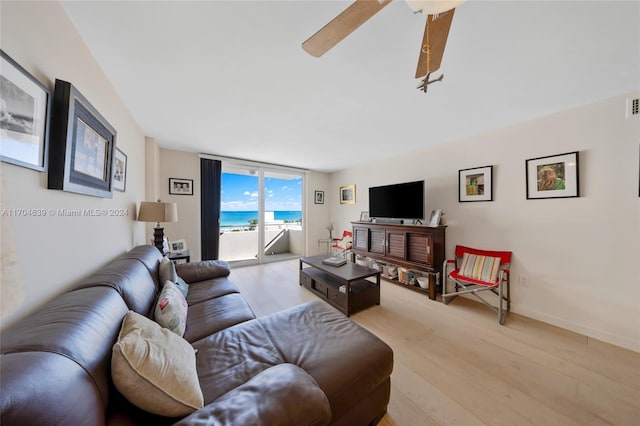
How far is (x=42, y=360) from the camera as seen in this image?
21.3 inches

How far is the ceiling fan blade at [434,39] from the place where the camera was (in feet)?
3.32

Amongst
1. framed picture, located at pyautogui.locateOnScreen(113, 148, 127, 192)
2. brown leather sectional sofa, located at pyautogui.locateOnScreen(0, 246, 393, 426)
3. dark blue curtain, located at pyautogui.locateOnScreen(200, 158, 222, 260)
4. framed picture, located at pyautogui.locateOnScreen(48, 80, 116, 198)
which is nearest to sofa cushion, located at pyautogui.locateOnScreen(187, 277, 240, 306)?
brown leather sectional sofa, located at pyautogui.locateOnScreen(0, 246, 393, 426)

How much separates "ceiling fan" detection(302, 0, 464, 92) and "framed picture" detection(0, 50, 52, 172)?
45.4 inches

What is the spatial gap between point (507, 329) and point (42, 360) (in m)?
3.19

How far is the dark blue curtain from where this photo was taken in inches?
151

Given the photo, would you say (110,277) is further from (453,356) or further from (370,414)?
(453,356)

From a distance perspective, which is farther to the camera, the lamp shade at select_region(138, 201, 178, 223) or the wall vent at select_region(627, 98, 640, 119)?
the lamp shade at select_region(138, 201, 178, 223)

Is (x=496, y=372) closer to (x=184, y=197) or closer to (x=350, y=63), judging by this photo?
(x=350, y=63)

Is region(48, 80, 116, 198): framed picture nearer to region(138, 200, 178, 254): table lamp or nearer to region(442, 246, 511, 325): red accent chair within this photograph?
region(138, 200, 178, 254): table lamp

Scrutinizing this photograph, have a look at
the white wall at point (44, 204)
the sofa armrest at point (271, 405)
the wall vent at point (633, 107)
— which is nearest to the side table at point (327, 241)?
the white wall at point (44, 204)

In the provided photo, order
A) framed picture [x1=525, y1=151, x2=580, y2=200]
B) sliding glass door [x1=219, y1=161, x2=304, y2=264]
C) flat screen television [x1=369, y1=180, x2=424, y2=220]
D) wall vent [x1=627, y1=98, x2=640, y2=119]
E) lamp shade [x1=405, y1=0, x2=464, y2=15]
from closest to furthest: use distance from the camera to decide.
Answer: lamp shade [x1=405, y1=0, x2=464, y2=15], wall vent [x1=627, y1=98, x2=640, y2=119], framed picture [x1=525, y1=151, x2=580, y2=200], flat screen television [x1=369, y1=180, x2=424, y2=220], sliding glass door [x1=219, y1=161, x2=304, y2=264]

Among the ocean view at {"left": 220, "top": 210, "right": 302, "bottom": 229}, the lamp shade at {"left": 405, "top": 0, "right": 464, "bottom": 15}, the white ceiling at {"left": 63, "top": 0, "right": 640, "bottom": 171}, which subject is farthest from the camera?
the ocean view at {"left": 220, "top": 210, "right": 302, "bottom": 229}

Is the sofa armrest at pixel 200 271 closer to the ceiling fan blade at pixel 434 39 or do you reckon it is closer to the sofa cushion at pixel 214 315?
the sofa cushion at pixel 214 315

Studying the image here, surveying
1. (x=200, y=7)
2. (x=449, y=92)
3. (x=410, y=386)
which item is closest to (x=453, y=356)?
(x=410, y=386)
